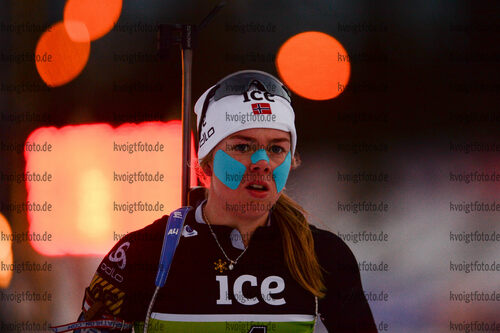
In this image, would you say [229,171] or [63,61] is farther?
[63,61]

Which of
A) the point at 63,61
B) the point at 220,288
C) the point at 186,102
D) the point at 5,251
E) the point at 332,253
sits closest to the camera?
the point at 220,288

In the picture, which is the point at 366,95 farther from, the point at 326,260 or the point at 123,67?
the point at 326,260

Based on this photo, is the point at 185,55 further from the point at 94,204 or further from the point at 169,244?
the point at 94,204

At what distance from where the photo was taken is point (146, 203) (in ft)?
7.89

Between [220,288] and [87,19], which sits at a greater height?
[87,19]

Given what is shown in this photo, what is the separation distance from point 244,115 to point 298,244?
384 millimetres

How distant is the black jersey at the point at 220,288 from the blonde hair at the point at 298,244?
20 mm

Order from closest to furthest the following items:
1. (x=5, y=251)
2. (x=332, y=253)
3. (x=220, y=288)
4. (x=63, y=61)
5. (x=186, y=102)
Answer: (x=220, y=288) < (x=332, y=253) < (x=186, y=102) < (x=5, y=251) < (x=63, y=61)

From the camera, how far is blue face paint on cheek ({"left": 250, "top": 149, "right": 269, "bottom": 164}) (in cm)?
110

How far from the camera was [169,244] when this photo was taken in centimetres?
112

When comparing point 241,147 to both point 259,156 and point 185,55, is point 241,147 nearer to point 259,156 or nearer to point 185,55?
point 259,156

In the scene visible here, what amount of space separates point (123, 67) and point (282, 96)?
5.32 ft

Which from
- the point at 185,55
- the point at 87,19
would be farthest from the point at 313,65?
the point at 87,19

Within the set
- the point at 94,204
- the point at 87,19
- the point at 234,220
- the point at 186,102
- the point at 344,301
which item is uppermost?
the point at 87,19
